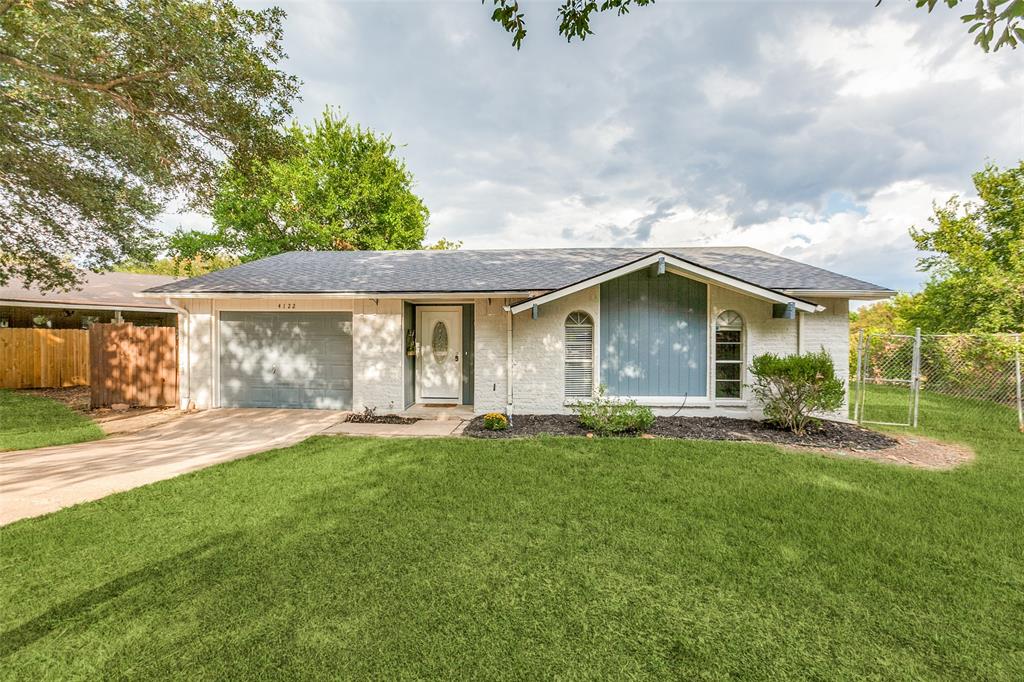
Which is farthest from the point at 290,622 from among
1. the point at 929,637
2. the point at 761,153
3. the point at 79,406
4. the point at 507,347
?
the point at 761,153

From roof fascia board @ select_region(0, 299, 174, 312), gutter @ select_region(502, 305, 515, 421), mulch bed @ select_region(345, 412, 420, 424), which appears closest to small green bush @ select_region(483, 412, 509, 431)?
gutter @ select_region(502, 305, 515, 421)

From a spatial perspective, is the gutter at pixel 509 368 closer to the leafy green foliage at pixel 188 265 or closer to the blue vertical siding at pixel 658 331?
the blue vertical siding at pixel 658 331

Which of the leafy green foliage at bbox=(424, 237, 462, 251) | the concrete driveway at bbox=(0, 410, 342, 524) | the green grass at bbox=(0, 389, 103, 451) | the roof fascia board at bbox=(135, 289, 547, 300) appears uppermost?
the leafy green foliage at bbox=(424, 237, 462, 251)

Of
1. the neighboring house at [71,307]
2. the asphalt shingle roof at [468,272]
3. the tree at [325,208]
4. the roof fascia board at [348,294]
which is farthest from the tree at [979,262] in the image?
the neighboring house at [71,307]

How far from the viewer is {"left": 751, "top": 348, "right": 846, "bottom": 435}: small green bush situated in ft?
23.0

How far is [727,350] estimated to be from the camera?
8562 mm

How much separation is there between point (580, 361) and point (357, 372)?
→ 5.08 meters

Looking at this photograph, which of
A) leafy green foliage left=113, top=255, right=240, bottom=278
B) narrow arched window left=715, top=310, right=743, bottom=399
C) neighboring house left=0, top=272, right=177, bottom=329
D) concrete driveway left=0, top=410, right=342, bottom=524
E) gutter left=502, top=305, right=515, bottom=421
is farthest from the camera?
leafy green foliage left=113, top=255, right=240, bottom=278

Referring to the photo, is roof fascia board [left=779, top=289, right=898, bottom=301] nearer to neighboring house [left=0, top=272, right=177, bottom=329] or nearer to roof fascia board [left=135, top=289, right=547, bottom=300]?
roof fascia board [left=135, top=289, right=547, bottom=300]

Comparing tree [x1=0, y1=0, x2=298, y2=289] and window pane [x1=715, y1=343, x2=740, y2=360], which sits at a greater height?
tree [x1=0, y1=0, x2=298, y2=289]

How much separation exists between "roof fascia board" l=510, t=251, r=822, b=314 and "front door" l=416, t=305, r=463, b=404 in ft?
7.61

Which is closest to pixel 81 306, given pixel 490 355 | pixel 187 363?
pixel 187 363

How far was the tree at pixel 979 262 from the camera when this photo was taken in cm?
1191

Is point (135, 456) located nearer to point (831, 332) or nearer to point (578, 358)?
point (578, 358)
